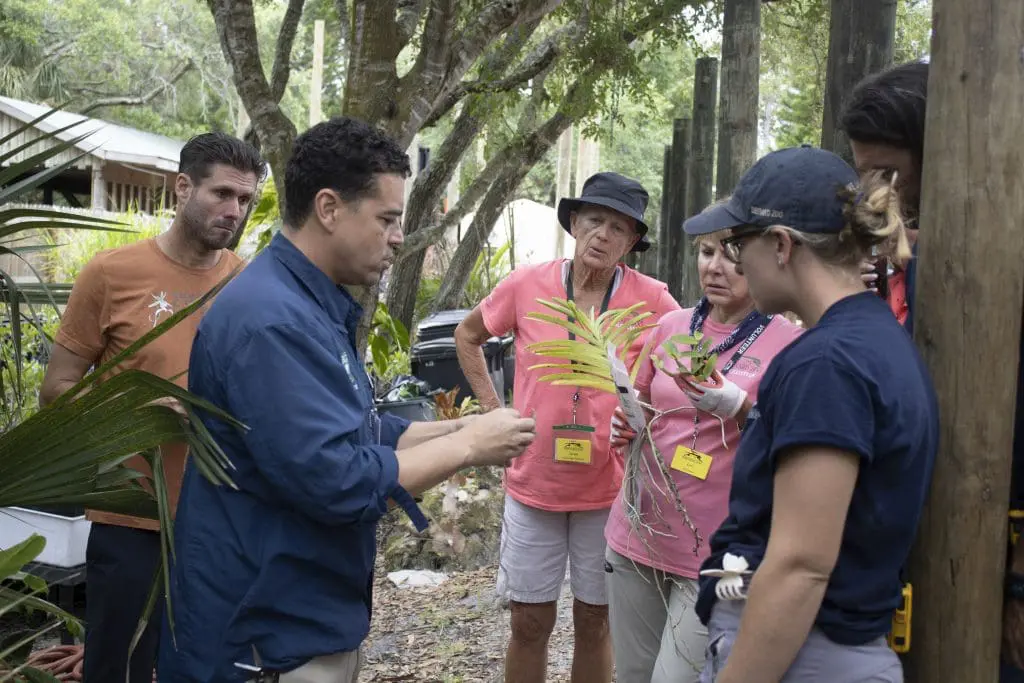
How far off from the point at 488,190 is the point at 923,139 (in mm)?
9944

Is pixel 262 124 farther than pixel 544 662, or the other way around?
pixel 262 124

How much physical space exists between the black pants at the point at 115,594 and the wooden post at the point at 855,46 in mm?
3207

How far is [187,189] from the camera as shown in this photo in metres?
4.11

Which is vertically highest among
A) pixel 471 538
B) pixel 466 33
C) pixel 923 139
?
pixel 466 33

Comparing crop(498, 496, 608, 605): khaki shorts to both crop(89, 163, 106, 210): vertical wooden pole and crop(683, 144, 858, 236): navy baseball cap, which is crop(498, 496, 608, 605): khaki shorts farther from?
crop(89, 163, 106, 210): vertical wooden pole

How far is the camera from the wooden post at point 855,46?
4.46m

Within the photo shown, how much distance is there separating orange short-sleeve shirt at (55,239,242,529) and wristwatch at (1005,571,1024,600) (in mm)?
2724

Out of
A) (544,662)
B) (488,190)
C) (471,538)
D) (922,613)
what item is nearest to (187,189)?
(544,662)

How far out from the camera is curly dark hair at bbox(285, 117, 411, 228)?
270cm

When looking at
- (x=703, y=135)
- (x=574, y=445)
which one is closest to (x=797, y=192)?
(x=574, y=445)

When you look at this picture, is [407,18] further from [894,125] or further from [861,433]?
[861,433]

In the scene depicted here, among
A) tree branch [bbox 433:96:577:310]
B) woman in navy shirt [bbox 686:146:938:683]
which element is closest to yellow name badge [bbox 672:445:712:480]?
woman in navy shirt [bbox 686:146:938:683]

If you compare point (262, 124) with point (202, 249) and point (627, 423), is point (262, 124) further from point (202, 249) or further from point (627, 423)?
point (627, 423)

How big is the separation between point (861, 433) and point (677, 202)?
8231mm
